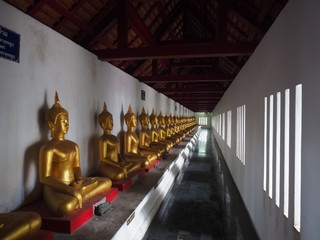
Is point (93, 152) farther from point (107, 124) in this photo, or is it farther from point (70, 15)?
point (70, 15)

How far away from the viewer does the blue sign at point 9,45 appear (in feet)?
7.82

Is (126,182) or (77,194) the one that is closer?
(77,194)

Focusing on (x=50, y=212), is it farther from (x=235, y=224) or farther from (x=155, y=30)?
(x=155, y=30)

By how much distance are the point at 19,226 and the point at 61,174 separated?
113 centimetres

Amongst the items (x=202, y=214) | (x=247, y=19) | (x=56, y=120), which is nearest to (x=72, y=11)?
(x=56, y=120)

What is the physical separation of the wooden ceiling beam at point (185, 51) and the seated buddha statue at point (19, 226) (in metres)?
3.15

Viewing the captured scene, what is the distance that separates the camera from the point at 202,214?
Result: 167 inches

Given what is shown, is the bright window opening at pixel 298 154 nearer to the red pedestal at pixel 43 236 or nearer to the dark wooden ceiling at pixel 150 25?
the red pedestal at pixel 43 236

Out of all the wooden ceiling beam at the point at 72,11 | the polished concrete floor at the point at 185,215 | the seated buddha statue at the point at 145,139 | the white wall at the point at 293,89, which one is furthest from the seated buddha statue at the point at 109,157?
the wooden ceiling beam at the point at 72,11

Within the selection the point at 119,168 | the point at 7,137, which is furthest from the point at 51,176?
the point at 119,168

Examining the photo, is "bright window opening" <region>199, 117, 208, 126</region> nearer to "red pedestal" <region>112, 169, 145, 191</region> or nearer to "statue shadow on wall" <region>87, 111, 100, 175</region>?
"red pedestal" <region>112, 169, 145, 191</region>

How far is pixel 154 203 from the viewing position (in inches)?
171

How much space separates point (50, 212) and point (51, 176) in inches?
16.3

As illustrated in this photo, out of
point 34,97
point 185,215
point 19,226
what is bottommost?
point 185,215
